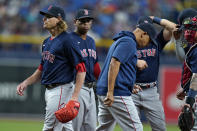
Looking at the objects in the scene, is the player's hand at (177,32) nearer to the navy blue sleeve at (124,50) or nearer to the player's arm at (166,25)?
the player's arm at (166,25)

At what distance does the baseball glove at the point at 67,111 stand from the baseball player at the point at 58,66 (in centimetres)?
19

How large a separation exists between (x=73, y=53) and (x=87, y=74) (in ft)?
3.94

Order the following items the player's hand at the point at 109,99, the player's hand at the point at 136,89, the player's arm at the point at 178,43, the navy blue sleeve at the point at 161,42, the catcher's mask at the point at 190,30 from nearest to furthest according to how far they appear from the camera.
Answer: the player's hand at the point at 109,99, the catcher's mask at the point at 190,30, the player's hand at the point at 136,89, the player's arm at the point at 178,43, the navy blue sleeve at the point at 161,42

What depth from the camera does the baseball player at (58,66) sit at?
5.91 metres

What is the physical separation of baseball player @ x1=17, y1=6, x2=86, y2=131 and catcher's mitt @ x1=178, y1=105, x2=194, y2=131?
140cm

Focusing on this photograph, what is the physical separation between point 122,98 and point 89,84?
132cm

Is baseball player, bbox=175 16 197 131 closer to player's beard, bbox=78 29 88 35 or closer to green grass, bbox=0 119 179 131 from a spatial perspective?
player's beard, bbox=78 29 88 35

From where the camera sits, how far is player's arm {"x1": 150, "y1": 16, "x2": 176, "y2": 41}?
22.7 feet

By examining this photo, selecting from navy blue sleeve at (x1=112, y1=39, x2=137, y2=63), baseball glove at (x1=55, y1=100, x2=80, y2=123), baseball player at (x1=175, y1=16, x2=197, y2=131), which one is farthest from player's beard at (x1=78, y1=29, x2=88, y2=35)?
baseball glove at (x1=55, y1=100, x2=80, y2=123)

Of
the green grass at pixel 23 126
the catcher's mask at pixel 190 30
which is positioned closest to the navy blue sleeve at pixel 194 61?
the catcher's mask at pixel 190 30

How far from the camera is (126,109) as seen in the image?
18.7 ft

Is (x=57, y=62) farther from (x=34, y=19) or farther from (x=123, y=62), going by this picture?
(x=34, y=19)

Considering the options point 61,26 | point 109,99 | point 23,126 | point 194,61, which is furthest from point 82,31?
point 23,126

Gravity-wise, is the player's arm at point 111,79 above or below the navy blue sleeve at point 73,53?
below
